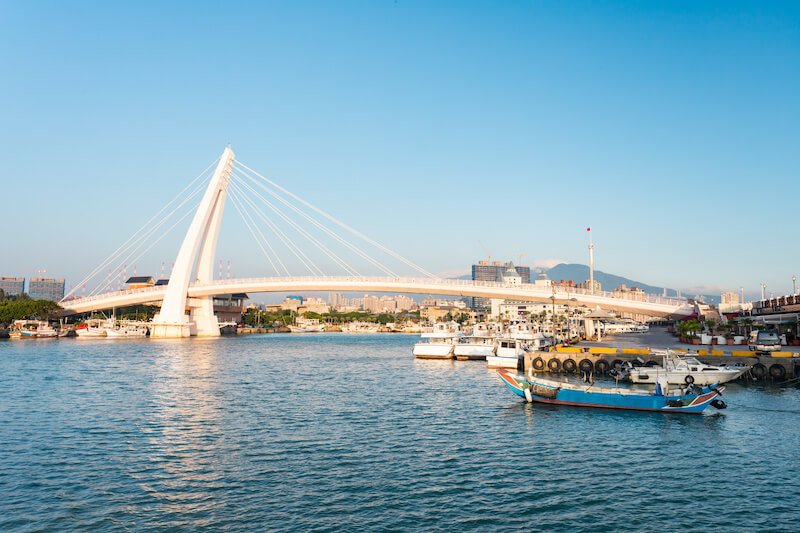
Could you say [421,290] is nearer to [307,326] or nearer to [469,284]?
[469,284]

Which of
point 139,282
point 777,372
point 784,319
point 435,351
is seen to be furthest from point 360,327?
point 777,372

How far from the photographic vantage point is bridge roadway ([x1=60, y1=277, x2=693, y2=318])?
65625 millimetres

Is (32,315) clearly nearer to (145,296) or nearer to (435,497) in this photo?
(145,296)

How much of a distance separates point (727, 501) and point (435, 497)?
270 inches

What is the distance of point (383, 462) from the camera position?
650 inches

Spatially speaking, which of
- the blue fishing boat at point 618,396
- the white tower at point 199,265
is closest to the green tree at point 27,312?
the white tower at point 199,265

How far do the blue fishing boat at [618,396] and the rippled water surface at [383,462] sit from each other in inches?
27.6

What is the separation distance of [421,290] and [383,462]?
5627 centimetres

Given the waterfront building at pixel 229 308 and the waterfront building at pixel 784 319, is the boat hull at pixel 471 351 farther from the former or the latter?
the waterfront building at pixel 229 308

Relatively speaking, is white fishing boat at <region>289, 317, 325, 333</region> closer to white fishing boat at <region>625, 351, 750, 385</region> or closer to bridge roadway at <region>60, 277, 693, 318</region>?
bridge roadway at <region>60, 277, 693, 318</region>

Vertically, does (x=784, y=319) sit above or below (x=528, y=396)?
above

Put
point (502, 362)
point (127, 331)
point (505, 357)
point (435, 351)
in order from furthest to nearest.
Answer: point (127, 331) → point (435, 351) → point (505, 357) → point (502, 362)

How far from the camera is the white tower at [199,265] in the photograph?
234ft

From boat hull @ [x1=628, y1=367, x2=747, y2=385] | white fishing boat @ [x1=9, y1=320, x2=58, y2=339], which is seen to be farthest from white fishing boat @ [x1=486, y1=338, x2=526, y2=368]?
white fishing boat @ [x1=9, y1=320, x2=58, y2=339]
